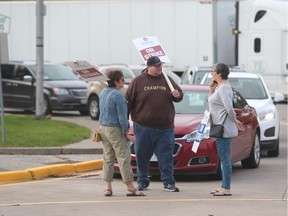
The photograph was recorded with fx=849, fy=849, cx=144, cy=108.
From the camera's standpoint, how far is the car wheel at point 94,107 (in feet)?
81.8

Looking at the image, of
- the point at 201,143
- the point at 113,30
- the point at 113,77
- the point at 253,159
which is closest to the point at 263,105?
the point at 253,159

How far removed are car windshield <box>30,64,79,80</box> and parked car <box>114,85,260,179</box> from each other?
1198 centimetres

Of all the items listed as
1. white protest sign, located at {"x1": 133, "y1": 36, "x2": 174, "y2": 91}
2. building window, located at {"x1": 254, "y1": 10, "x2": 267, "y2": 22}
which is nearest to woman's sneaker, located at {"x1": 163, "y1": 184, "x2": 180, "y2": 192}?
white protest sign, located at {"x1": 133, "y1": 36, "x2": 174, "y2": 91}

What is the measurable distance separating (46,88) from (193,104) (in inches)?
466

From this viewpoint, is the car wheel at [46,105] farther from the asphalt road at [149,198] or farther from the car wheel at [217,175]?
the car wheel at [217,175]

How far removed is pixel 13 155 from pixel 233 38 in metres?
18.2

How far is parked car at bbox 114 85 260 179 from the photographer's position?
1268cm

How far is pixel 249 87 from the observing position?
1816 cm

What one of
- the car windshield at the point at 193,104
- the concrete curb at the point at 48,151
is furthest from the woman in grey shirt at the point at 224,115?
the concrete curb at the point at 48,151

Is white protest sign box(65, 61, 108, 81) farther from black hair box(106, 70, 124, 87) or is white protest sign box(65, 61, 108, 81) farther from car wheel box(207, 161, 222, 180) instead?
car wheel box(207, 161, 222, 180)

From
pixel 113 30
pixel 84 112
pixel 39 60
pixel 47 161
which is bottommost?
pixel 84 112

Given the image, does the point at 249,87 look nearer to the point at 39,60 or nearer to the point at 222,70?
the point at 39,60

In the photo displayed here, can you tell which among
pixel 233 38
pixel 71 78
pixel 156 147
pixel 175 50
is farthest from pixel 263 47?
pixel 156 147

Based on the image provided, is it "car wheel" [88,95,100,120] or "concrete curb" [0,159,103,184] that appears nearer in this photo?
"concrete curb" [0,159,103,184]
